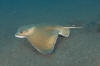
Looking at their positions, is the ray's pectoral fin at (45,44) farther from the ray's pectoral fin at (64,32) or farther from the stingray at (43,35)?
the ray's pectoral fin at (64,32)

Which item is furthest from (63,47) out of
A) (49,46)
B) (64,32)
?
(49,46)

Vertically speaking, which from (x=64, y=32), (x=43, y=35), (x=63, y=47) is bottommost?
(x=63, y=47)

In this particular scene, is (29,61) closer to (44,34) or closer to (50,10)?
(44,34)

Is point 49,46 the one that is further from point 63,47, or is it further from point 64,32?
point 64,32

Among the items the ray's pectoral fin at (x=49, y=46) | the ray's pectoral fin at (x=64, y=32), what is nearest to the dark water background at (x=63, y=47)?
the ray's pectoral fin at (x=64, y=32)

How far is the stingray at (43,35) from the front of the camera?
251 centimetres

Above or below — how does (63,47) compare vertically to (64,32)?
below

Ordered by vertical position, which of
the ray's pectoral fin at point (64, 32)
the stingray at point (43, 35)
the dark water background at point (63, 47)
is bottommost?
the dark water background at point (63, 47)

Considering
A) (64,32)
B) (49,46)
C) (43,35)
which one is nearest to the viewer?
(49,46)

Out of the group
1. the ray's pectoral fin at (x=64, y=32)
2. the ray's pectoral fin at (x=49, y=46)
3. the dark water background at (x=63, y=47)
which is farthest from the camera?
the ray's pectoral fin at (x=64, y=32)

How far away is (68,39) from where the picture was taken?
328 centimetres

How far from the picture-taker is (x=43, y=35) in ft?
9.30

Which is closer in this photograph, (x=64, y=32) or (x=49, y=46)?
(x=49, y=46)

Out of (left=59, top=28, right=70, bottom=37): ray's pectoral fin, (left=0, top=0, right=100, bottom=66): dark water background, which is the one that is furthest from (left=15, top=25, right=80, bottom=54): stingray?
(left=0, top=0, right=100, bottom=66): dark water background
